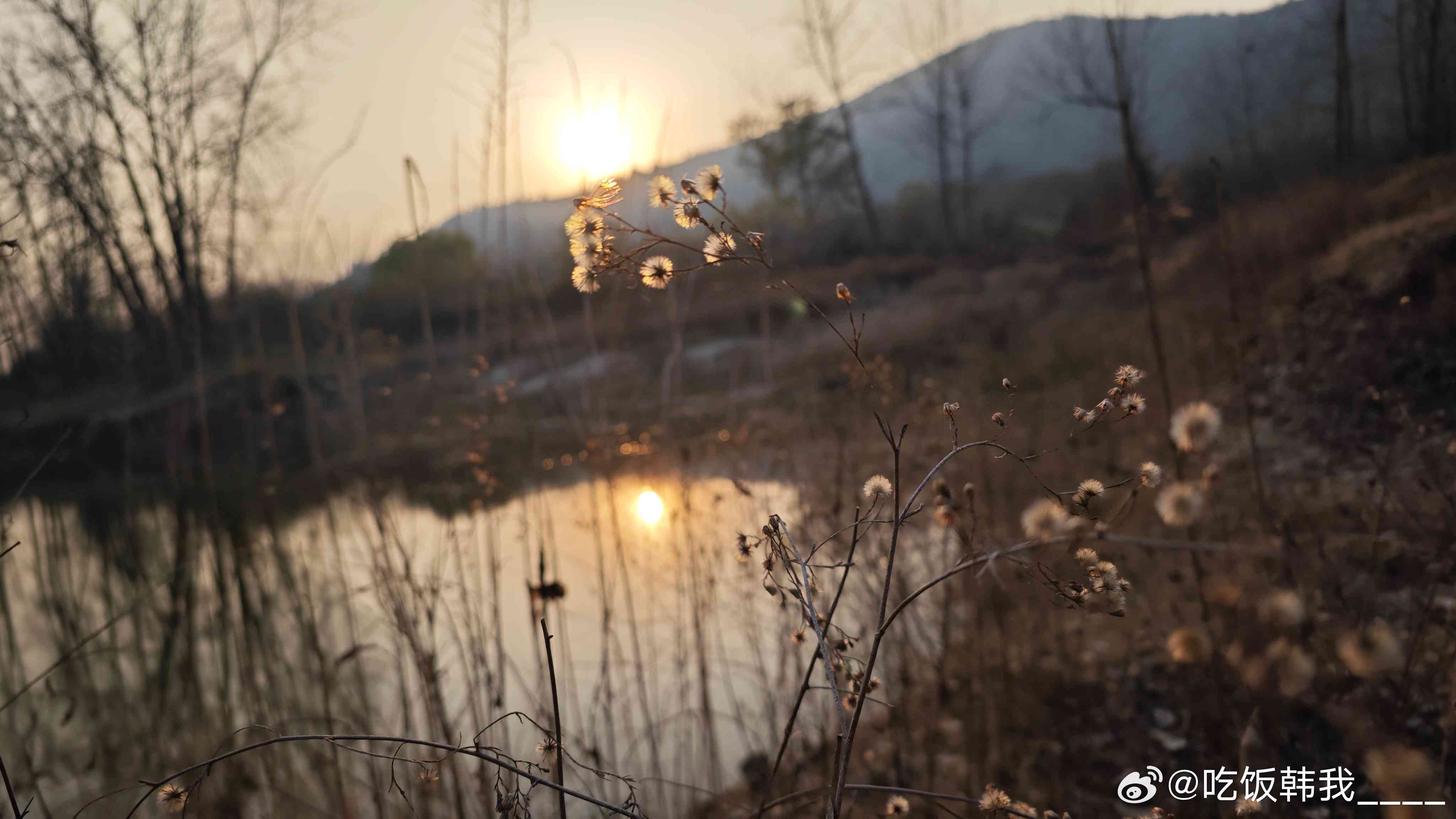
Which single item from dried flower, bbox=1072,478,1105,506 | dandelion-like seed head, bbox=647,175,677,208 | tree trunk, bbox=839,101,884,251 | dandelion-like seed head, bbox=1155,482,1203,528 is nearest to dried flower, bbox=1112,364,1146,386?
dried flower, bbox=1072,478,1105,506

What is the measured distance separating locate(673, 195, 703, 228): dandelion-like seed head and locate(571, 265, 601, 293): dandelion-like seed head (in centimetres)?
11

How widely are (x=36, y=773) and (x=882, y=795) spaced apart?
1.84 metres

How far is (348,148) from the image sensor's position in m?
2.18

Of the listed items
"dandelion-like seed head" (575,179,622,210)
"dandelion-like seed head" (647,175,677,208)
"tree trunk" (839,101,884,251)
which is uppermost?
"tree trunk" (839,101,884,251)

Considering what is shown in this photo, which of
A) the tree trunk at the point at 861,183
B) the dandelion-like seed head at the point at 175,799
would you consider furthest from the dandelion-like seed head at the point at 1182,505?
the tree trunk at the point at 861,183

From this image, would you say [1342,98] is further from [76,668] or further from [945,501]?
[76,668]

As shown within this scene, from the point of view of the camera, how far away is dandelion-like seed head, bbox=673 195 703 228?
0.82m

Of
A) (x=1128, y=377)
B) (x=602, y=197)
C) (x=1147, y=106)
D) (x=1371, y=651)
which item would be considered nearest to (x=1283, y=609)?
(x=1371, y=651)

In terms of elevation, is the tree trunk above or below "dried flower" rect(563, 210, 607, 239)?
above

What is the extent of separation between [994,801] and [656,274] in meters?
0.64

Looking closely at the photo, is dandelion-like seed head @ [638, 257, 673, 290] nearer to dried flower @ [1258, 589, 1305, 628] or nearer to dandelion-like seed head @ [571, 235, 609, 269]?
dandelion-like seed head @ [571, 235, 609, 269]

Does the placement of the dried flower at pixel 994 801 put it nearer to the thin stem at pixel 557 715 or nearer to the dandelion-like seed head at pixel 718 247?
the thin stem at pixel 557 715

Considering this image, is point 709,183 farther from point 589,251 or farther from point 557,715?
point 557,715

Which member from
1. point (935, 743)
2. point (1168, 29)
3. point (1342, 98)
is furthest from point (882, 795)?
point (1168, 29)
